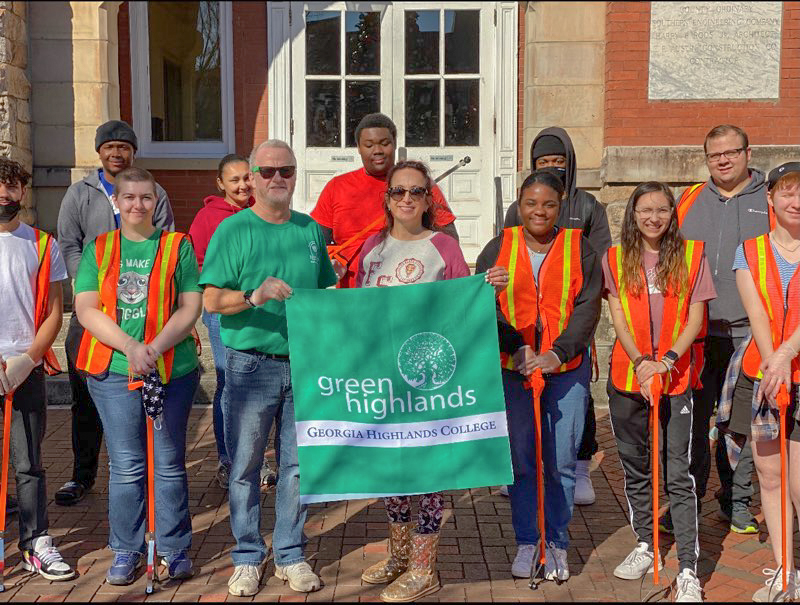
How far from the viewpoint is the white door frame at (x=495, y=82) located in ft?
34.5

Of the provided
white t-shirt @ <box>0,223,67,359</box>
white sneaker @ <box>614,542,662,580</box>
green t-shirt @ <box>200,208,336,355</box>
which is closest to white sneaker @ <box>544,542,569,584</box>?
white sneaker @ <box>614,542,662,580</box>

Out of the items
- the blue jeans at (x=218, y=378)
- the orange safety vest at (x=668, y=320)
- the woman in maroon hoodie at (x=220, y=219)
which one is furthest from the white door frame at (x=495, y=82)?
the orange safety vest at (x=668, y=320)

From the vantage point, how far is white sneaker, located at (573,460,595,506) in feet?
18.8

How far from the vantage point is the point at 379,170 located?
5457 mm

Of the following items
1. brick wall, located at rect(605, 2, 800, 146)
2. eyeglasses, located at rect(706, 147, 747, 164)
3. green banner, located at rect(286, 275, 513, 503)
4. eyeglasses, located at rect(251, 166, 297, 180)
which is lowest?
green banner, located at rect(286, 275, 513, 503)

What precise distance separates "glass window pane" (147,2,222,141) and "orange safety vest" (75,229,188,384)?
684 cm

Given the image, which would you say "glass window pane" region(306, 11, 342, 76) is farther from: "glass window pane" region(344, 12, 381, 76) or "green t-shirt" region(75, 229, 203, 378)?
"green t-shirt" region(75, 229, 203, 378)

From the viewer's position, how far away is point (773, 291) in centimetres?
436

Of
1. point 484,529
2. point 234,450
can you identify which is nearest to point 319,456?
point 234,450

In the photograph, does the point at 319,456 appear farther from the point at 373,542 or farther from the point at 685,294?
the point at 685,294

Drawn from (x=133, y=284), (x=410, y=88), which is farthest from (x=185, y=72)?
(x=133, y=284)

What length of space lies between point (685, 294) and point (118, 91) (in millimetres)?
7546

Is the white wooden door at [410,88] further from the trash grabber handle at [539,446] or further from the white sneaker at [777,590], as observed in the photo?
the white sneaker at [777,590]

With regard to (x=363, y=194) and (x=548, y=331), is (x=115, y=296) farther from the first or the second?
(x=548, y=331)
